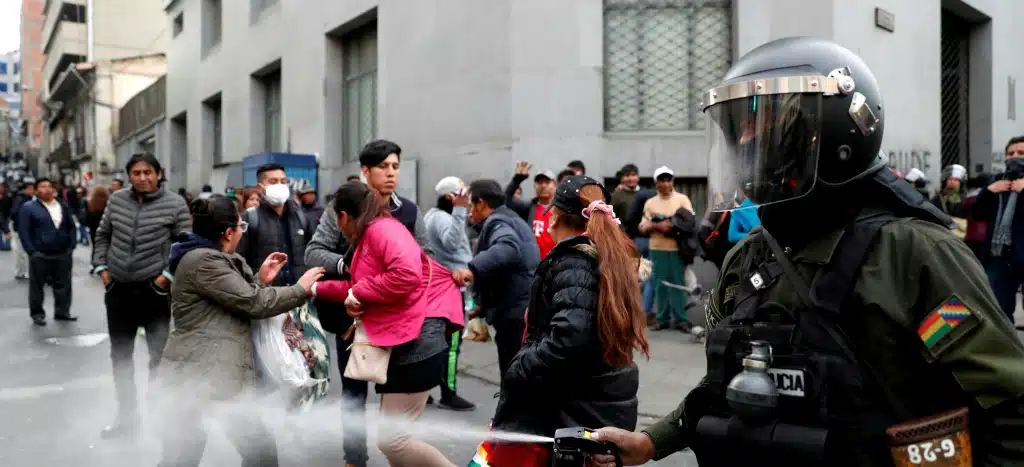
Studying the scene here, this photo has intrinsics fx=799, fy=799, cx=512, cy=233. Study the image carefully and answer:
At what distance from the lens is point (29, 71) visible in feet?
260

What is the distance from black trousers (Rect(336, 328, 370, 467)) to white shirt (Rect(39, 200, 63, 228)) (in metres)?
7.48

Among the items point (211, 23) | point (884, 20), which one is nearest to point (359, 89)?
point (884, 20)

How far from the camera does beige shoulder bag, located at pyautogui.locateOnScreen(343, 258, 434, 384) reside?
12.4ft

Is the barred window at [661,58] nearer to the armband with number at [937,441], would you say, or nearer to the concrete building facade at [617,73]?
the concrete building facade at [617,73]

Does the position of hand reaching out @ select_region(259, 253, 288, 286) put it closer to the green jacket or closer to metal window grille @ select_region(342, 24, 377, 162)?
the green jacket

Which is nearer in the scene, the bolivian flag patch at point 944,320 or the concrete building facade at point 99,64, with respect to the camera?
the bolivian flag patch at point 944,320

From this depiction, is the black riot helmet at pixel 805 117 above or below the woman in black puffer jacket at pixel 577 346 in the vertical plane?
above

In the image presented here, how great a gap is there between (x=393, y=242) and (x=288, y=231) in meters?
2.44

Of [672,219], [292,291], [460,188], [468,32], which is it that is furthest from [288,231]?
[468,32]

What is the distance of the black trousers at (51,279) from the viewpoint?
10.1 metres

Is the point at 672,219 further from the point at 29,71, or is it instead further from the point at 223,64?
the point at 29,71

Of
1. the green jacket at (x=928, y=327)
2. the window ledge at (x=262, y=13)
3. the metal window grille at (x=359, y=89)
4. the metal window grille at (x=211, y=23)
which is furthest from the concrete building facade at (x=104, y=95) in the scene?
the green jacket at (x=928, y=327)

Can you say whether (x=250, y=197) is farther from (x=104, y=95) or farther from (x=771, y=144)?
(x=104, y=95)

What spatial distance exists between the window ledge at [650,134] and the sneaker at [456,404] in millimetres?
5305
